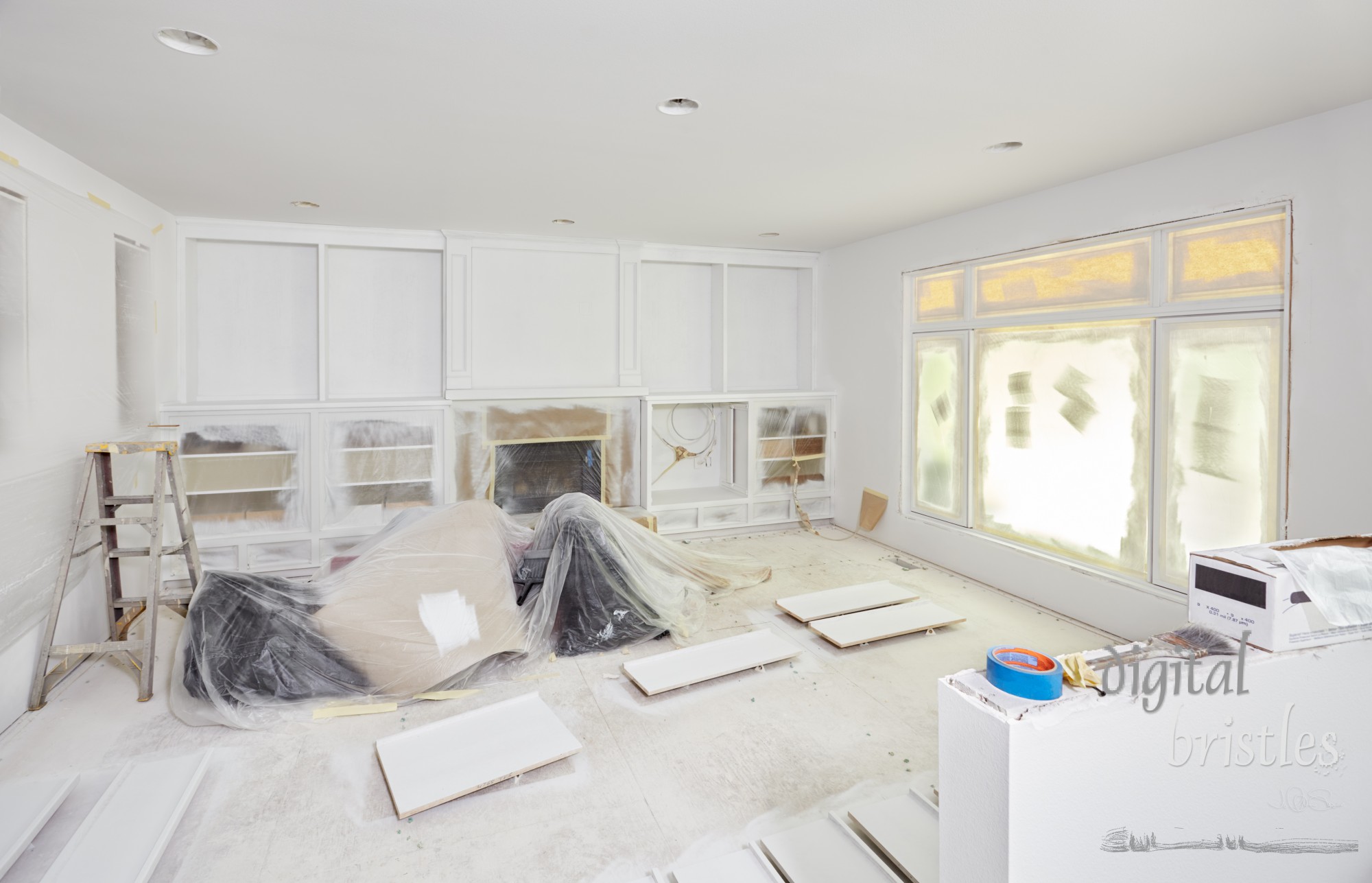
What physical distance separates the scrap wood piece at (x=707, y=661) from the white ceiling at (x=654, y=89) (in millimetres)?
2358

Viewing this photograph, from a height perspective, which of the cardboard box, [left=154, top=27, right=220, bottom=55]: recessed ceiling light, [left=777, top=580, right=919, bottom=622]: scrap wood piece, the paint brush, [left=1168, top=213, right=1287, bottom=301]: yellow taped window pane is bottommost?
[left=777, top=580, right=919, bottom=622]: scrap wood piece

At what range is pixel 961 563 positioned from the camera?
467cm

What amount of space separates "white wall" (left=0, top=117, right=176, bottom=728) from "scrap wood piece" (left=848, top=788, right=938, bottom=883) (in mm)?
3247

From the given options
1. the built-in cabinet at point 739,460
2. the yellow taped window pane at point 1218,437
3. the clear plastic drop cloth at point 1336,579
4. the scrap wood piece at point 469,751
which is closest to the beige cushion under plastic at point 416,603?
the scrap wood piece at point 469,751

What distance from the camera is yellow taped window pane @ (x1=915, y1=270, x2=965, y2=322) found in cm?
469

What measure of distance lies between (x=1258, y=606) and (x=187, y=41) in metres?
3.21

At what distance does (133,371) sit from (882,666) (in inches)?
168

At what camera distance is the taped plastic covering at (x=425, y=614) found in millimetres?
2795

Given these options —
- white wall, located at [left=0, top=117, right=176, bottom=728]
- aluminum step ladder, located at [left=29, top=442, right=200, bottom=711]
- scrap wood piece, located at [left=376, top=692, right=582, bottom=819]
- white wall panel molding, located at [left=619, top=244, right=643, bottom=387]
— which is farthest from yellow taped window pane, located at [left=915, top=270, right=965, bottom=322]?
white wall, located at [left=0, top=117, right=176, bottom=728]

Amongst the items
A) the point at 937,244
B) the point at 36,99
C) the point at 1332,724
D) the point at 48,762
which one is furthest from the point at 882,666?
the point at 36,99

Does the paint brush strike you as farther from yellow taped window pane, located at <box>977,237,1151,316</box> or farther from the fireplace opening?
the fireplace opening

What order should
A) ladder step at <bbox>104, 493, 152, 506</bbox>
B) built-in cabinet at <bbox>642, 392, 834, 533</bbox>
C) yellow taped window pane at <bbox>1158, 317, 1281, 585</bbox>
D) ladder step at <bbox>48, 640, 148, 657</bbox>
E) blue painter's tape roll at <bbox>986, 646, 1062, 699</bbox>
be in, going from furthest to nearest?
built-in cabinet at <bbox>642, 392, 834, 533</bbox>, ladder step at <bbox>104, 493, 152, 506</bbox>, yellow taped window pane at <bbox>1158, 317, 1281, 585</bbox>, ladder step at <bbox>48, 640, 148, 657</bbox>, blue painter's tape roll at <bbox>986, 646, 1062, 699</bbox>

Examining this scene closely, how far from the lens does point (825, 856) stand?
6.51 feet

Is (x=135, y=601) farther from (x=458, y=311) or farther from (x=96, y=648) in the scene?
(x=458, y=311)
